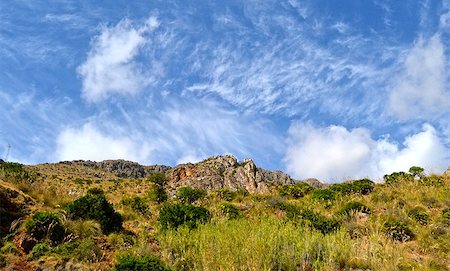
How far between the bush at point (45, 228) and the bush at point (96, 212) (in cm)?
159

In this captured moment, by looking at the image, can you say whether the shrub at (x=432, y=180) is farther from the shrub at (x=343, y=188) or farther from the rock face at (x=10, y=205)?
the rock face at (x=10, y=205)

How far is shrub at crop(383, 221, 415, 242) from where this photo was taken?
15.2 m

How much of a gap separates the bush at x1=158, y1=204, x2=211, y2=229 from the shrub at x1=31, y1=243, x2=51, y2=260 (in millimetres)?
3923

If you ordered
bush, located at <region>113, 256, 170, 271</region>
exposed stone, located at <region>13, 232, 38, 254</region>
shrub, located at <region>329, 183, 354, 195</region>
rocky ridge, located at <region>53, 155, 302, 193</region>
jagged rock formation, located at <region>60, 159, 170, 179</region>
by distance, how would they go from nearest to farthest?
bush, located at <region>113, 256, 170, 271</region>, exposed stone, located at <region>13, 232, 38, 254</region>, shrub, located at <region>329, 183, 354, 195</region>, rocky ridge, located at <region>53, 155, 302, 193</region>, jagged rock formation, located at <region>60, 159, 170, 179</region>

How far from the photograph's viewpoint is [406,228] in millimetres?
15625

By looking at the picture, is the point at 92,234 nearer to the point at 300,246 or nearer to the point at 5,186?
the point at 5,186

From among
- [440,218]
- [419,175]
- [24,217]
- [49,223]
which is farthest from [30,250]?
[419,175]

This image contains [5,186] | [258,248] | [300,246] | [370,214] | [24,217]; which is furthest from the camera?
[370,214]

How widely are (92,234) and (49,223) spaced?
4.59 feet

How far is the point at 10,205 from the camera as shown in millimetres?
A: 13312

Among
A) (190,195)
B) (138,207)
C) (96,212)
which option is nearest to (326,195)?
(190,195)

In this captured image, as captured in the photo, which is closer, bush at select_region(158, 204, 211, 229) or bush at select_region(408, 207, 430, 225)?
bush at select_region(158, 204, 211, 229)

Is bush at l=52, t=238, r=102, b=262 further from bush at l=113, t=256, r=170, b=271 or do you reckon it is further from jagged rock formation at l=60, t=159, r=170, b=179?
jagged rock formation at l=60, t=159, r=170, b=179

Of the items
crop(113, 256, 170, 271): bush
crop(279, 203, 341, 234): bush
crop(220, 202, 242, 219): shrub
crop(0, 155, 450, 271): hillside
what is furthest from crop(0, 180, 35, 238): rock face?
crop(279, 203, 341, 234): bush
